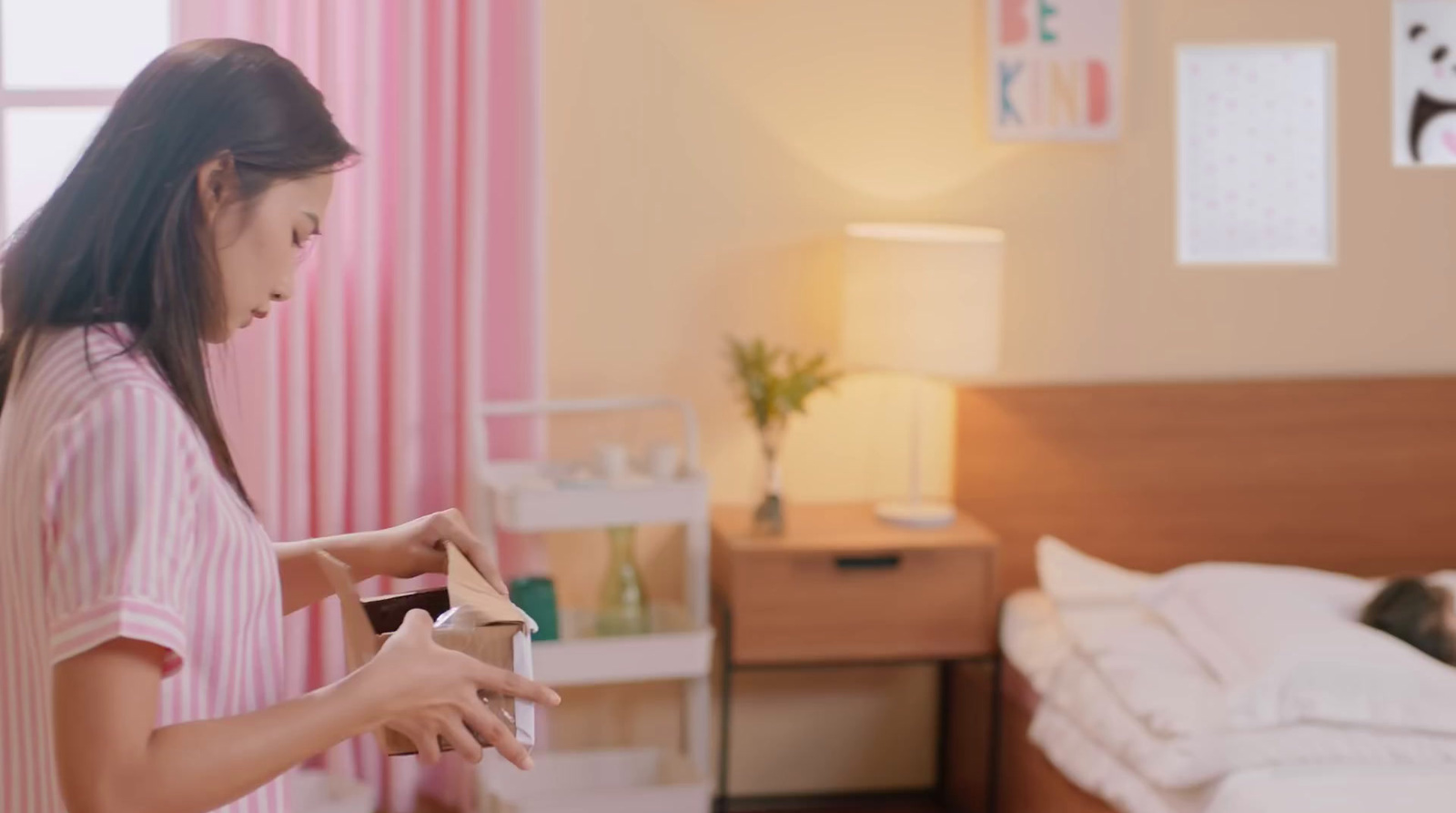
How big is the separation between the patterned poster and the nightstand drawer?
91cm

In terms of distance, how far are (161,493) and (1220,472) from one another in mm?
2713

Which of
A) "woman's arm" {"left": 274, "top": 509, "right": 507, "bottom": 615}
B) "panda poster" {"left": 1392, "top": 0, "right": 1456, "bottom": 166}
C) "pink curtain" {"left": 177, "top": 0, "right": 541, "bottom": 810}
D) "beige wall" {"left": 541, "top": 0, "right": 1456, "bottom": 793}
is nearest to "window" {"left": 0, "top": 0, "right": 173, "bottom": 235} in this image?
"pink curtain" {"left": 177, "top": 0, "right": 541, "bottom": 810}

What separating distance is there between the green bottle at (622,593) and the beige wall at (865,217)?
0.76 feet

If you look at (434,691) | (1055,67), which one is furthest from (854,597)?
(434,691)

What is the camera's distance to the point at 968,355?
9.85ft

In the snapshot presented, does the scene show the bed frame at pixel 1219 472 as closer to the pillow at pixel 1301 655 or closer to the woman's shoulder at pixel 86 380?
the pillow at pixel 1301 655

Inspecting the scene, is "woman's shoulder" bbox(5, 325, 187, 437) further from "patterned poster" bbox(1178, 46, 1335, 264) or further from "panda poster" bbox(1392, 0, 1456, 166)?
"panda poster" bbox(1392, 0, 1456, 166)

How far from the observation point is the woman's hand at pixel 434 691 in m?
1.06

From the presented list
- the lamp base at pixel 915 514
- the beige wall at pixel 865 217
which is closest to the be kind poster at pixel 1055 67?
the beige wall at pixel 865 217

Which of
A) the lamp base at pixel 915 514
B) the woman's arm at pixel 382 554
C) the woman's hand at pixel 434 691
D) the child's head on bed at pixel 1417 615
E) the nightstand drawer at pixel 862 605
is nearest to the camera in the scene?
the woman's hand at pixel 434 691

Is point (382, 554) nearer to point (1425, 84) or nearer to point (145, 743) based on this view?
point (145, 743)

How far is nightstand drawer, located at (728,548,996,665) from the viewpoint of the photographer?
292 centimetres

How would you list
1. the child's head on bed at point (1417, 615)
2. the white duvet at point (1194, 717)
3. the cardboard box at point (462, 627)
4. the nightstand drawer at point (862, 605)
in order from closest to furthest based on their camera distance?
the cardboard box at point (462, 627) → the white duvet at point (1194, 717) → the child's head on bed at point (1417, 615) → the nightstand drawer at point (862, 605)

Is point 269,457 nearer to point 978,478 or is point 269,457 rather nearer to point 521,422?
point 521,422
